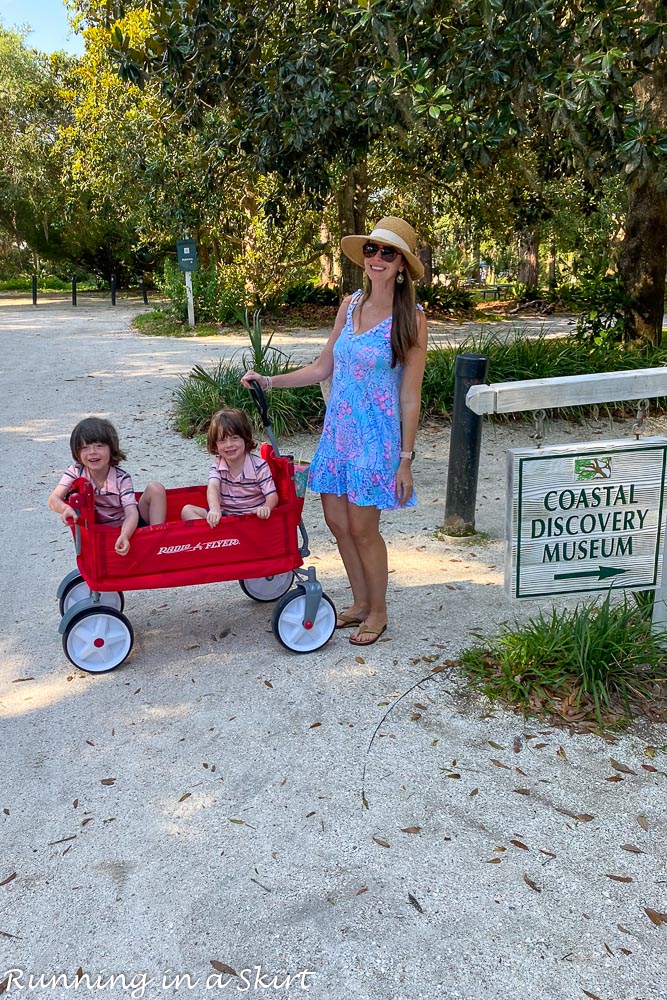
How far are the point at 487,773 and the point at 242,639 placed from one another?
149cm

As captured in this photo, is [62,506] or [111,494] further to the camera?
[111,494]

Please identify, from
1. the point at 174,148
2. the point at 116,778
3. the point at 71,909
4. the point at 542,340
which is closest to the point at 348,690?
the point at 116,778

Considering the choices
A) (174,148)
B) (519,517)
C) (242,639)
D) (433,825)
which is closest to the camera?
(433,825)

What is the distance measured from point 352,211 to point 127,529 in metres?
14.8

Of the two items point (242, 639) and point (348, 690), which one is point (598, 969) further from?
point (242, 639)

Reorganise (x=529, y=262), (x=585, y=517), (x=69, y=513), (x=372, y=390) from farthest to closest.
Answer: (x=529, y=262) < (x=372, y=390) < (x=69, y=513) < (x=585, y=517)

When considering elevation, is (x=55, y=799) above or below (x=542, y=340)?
below

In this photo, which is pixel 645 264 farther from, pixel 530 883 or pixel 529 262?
pixel 529 262

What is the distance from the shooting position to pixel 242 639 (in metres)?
4.02

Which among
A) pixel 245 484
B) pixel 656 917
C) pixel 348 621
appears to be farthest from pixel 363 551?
pixel 656 917

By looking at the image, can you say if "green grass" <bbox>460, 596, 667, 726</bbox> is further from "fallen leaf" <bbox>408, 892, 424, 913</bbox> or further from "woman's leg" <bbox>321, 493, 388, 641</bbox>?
"fallen leaf" <bbox>408, 892, 424, 913</bbox>

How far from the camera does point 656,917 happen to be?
2.30m

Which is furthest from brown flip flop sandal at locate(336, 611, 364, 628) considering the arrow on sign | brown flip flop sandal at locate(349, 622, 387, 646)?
the arrow on sign

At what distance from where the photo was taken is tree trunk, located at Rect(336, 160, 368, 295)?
54.4ft
